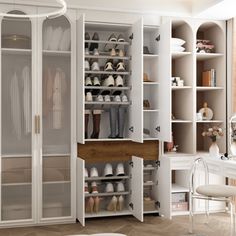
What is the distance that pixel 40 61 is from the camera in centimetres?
444

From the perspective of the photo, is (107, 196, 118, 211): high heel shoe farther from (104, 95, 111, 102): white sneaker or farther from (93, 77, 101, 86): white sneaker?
(93, 77, 101, 86): white sneaker

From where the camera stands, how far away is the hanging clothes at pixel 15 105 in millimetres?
4391

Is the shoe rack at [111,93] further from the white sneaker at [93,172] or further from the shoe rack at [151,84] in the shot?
the white sneaker at [93,172]

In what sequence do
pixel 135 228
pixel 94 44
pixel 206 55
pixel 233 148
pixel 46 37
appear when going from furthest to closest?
pixel 206 55, pixel 94 44, pixel 233 148, pixel 46 37, pixel 135 228

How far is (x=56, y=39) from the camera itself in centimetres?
454

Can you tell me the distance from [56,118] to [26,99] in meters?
0.41

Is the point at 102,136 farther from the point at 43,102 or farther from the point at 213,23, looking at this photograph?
the point at 213,23

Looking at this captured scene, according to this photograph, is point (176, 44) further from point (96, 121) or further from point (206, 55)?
point (96, 121)

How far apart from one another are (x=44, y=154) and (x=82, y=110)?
27.1 inches

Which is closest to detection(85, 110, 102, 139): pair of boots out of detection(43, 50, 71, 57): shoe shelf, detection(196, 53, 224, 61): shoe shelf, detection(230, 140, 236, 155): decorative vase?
detection(43, 50, 71, 57): shoe shelf

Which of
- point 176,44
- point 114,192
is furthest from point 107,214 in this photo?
point 176,44

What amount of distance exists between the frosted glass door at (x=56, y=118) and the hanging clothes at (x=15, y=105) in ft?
0.93

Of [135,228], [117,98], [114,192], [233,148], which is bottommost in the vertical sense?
[135,228]

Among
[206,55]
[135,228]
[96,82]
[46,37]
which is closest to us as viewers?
[135,228]
